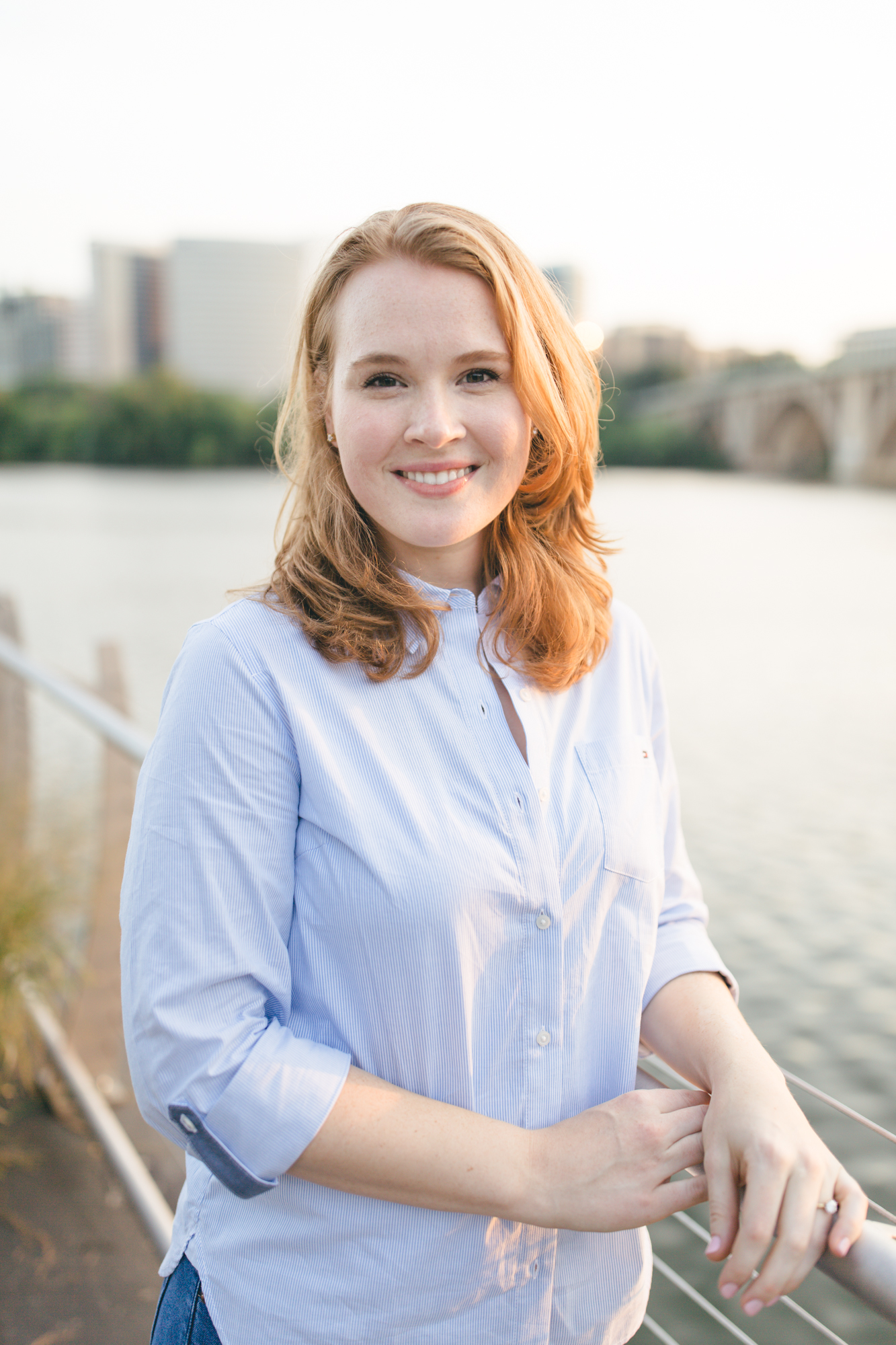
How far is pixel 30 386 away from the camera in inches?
1586

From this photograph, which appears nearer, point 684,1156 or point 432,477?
point 684,1156

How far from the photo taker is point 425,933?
36.7 inches

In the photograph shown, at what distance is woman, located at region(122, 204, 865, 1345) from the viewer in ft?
2.92

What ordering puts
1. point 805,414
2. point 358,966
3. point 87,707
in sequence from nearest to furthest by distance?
1. point 358,966
2. point 87,707
3. point 805,414

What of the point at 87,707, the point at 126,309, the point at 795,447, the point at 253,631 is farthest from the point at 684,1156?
the point at 126,309

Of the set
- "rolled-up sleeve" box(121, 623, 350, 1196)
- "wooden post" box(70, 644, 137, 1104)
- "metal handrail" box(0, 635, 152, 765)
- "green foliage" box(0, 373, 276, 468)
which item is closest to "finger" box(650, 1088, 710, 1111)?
"rolled-up sleeve" box(121, 623, 350, 1196)

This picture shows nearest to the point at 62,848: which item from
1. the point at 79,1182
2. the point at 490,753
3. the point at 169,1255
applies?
the point at 79,1182

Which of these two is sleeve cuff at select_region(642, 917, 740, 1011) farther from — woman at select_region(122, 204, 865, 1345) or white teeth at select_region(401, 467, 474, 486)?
white teeth at select_region(401, 467, 474, 486)

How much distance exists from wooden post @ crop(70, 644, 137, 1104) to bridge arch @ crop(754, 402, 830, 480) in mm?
31651

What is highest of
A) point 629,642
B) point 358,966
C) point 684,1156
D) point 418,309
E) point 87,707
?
point 418,309

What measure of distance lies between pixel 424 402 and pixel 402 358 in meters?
0.05

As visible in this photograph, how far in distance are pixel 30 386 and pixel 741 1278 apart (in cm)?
4409

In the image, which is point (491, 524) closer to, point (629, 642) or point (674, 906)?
point (629, 642)

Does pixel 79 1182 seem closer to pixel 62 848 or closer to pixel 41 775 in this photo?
pixel 62 848
